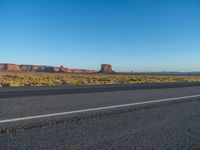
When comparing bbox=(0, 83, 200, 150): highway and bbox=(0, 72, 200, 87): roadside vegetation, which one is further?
bbox=(0, 72, 200, 87): roadside vegetation

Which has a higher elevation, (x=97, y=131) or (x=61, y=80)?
(x=97, y=131)

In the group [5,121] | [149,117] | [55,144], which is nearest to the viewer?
[55,144]

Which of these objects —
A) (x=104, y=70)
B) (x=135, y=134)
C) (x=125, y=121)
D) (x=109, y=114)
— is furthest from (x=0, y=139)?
(x=104, y=70)

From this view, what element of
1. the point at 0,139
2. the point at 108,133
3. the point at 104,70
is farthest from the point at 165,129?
the point at 104,70

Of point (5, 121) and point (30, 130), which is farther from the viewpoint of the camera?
point (5, 121)

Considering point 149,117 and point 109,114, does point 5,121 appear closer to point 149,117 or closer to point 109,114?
point 109,114

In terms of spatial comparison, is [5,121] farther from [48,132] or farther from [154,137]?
[154,137]

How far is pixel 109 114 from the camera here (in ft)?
21.3

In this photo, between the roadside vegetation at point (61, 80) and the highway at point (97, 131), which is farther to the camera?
the roadside vegetation at point (61, 80)

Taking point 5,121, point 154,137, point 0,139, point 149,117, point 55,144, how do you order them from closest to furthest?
point 55,144 → point 0,139 → point 154,137 → point 5,121 → point 149,117

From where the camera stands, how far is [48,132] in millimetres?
4438

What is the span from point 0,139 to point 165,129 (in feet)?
9.40

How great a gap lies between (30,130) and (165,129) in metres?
2.45

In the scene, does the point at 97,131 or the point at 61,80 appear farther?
the point at 61,80
